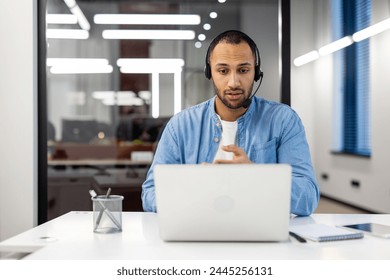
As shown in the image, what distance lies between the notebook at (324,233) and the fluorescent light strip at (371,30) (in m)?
4.58

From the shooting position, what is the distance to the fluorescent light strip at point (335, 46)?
7.02 meters

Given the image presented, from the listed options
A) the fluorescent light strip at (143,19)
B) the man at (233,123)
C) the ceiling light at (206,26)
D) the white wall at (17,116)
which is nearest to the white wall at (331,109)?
the ceiling light at (206,26)

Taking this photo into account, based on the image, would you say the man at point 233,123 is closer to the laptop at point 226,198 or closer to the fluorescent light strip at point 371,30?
the laptop at point 226,198

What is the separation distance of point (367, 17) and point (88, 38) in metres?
3.77

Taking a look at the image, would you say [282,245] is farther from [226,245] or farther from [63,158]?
[63,158]

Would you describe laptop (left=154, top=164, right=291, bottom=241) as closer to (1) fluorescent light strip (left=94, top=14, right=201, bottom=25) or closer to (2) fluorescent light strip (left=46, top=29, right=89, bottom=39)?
(2) fluorescent light strip (left=46, top=29, right=89, bottom=39)

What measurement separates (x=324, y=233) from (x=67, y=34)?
9.64ft

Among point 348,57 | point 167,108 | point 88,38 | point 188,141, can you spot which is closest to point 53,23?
point 88,38

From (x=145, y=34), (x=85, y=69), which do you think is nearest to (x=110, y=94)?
(x=85, y=69)

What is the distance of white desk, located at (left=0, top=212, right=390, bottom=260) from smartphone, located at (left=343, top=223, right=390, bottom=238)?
0.10ft

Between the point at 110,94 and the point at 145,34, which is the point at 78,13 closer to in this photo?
the point at 145,34

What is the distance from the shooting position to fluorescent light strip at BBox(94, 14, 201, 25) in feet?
12.8

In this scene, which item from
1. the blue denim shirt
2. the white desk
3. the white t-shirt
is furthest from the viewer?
the white t-shirt

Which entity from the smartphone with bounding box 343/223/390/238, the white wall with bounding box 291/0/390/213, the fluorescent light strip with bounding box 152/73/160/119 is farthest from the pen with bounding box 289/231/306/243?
the fluorescent light strip with bounding box 152/73/160/119
